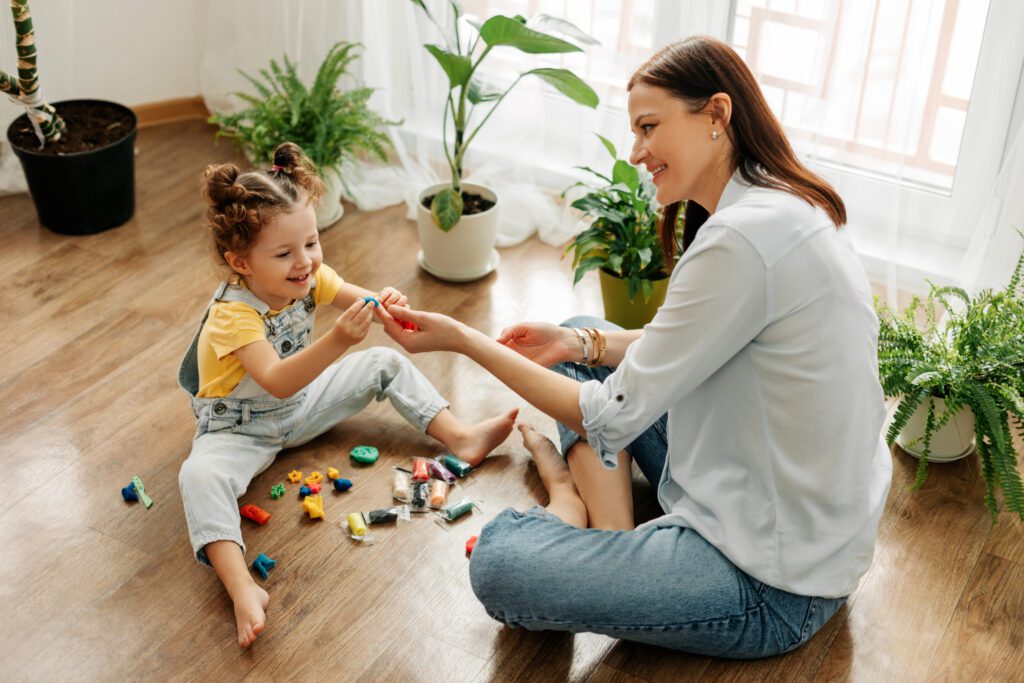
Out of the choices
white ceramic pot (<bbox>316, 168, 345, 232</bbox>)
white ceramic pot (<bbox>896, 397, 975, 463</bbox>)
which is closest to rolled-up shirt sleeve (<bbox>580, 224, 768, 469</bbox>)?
white ceramic pot (<bbox>896, 397, 975, 463</bbox>)

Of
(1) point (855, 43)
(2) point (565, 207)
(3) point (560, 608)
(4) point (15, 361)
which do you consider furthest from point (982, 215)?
(4) point (15, 361)

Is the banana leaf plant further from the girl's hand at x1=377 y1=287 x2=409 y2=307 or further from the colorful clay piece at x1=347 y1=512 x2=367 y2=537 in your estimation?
the colorful clay piece at x1=347 y1=512 x2=367 y2=537

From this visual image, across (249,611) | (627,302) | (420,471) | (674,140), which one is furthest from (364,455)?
Answer: (674,140)

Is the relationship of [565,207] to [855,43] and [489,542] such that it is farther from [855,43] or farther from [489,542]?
[489,542]

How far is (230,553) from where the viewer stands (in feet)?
6.18

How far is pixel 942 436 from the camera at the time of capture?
2203mm

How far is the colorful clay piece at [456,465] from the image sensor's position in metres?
2.18

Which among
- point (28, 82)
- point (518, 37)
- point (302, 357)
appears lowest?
point (302, 357)

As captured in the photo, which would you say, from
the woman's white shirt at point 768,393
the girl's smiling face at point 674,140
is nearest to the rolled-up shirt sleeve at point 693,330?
the woman's white shirt at point 768,393

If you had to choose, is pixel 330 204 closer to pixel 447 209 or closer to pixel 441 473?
pixel 447 209

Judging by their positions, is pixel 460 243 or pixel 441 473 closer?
pixel 441 473

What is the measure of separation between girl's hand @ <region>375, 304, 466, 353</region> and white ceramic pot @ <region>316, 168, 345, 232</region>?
112 centimetres

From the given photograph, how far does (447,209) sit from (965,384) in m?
1.29

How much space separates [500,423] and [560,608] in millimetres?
582
